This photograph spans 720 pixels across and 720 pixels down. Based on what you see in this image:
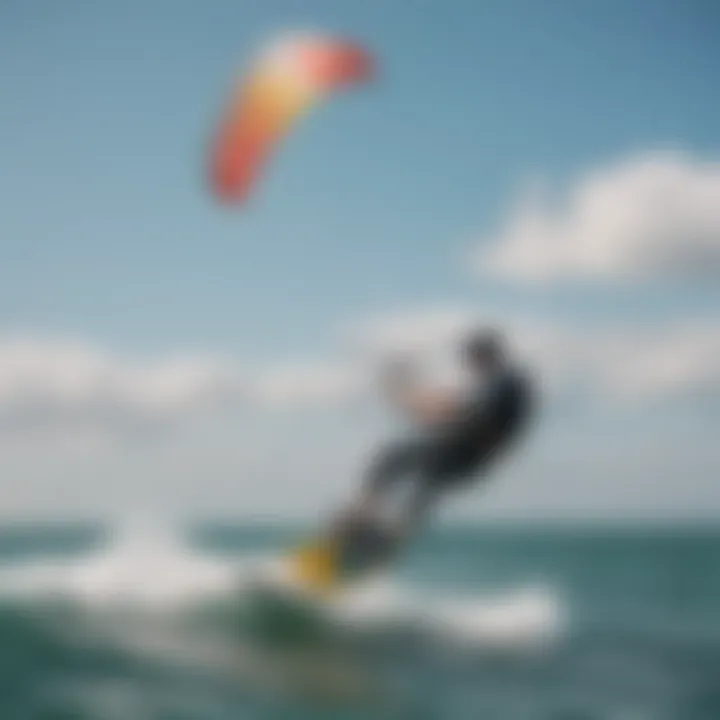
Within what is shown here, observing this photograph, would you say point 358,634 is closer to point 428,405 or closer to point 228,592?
point 228,592

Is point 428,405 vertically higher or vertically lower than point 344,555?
higher

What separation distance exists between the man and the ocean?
0.10 metres

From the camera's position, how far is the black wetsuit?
252 cm

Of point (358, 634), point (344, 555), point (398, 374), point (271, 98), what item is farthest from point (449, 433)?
point (271, 98)

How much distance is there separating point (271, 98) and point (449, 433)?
2.53ft

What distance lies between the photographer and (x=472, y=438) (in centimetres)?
254

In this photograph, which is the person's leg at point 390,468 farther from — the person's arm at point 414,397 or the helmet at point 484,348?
the helmet at point 484,348

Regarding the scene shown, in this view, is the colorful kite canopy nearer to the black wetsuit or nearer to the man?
the man

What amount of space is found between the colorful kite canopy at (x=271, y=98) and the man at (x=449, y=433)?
52 cm

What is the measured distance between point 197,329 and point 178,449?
0.83ft

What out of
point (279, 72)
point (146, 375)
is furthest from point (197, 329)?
point (279, 72)

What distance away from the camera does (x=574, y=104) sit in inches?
104

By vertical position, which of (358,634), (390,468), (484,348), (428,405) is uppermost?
(484,348)

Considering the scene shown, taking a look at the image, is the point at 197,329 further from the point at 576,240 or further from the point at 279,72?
the point at 576,240
